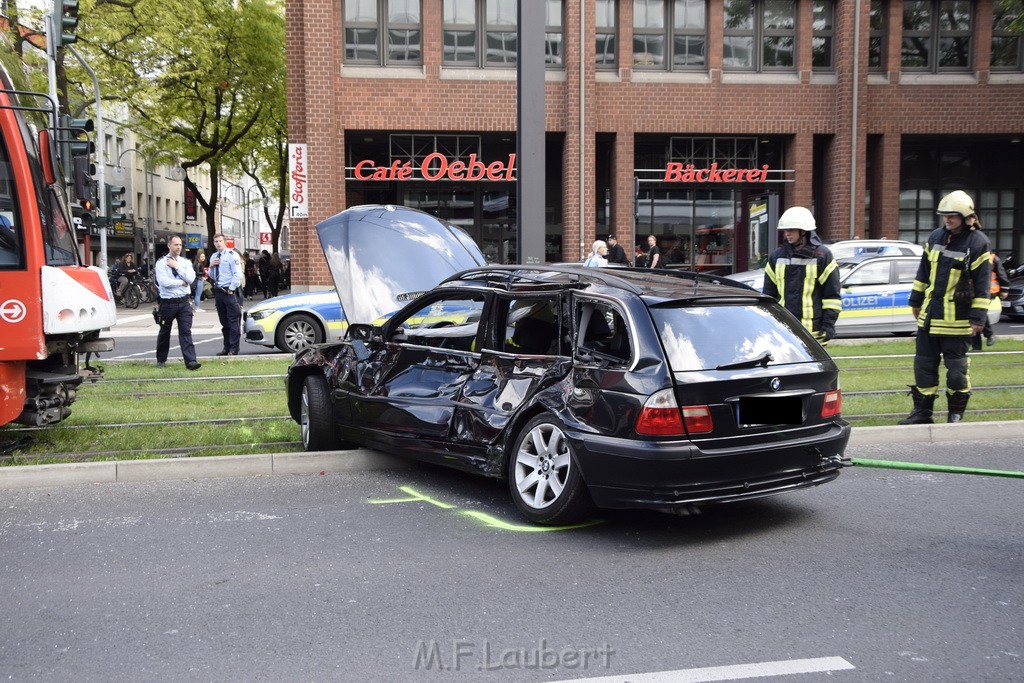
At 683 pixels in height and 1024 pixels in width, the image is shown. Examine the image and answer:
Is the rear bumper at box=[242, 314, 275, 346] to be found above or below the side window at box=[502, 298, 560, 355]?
below

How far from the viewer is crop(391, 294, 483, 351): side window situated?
6.12 metres

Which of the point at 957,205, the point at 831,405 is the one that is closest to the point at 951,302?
the point at 957,205

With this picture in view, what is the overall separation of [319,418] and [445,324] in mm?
1390

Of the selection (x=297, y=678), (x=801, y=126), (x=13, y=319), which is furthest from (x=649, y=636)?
(x=801, y=126)

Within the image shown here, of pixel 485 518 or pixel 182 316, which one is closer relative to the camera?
pixel 485 518

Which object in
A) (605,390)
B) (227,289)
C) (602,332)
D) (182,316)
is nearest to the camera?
(605,390)

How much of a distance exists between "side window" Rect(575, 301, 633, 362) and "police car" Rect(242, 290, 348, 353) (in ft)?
32.1

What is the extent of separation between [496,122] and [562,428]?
19.4 m

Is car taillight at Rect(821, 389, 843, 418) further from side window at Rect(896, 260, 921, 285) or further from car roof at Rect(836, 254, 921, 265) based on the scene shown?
side window at Rect(896, 260, 921, 285)

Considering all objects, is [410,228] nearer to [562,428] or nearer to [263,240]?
[562,428]

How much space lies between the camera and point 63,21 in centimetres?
1320

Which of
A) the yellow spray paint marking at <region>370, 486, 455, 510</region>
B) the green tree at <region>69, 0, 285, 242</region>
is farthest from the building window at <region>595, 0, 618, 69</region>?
the yellow spray paint marking at <region>370, 486, 455, 510</region>

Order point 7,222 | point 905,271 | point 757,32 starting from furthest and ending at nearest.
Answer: point 757,32
point 905,271
point 7,222

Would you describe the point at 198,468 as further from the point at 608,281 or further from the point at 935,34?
the point at 935,34
